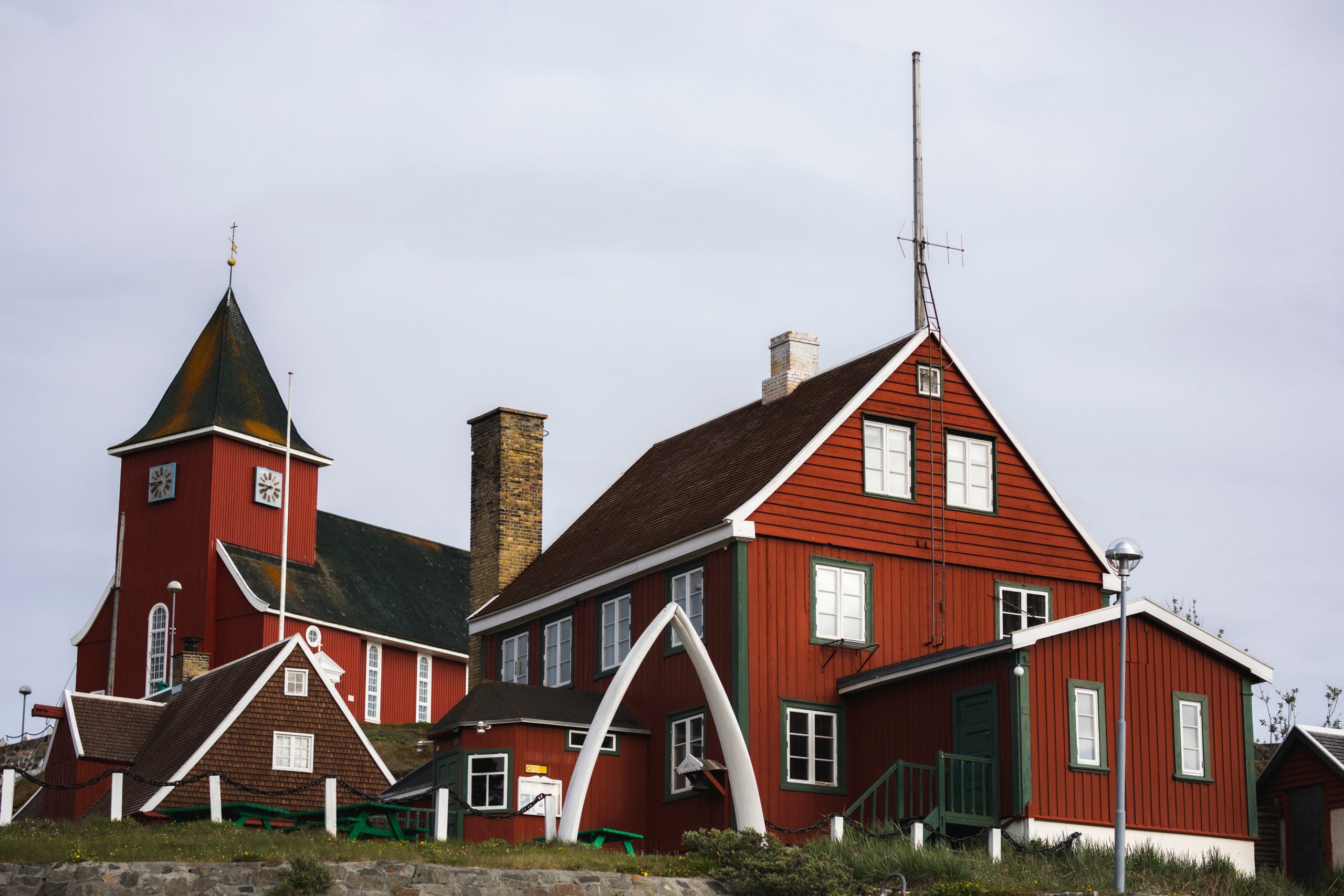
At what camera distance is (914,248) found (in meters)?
38.3

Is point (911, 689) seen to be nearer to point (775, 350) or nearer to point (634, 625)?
point (634, 625)

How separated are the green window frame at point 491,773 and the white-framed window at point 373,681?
28.1m

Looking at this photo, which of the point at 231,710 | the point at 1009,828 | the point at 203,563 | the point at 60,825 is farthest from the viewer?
the point at 203,563

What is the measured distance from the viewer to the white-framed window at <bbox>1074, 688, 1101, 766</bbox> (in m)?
29.1

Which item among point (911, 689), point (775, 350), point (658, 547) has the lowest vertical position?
point (911, 689)

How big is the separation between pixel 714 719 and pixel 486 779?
13.8ft

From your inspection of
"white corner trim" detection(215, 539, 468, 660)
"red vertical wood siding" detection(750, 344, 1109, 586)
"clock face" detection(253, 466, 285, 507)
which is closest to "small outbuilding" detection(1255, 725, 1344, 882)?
"red vertical wood siding" detection(750, 344, 1109, 586)

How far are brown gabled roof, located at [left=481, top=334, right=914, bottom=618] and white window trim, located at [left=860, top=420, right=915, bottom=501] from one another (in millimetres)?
773

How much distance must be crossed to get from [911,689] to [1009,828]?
3415 mm

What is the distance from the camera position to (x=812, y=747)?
32.0m

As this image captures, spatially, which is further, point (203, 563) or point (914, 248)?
point (203, 563)

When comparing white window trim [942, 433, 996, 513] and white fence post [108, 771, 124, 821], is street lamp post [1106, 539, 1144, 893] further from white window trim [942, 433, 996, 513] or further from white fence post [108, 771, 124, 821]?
white fence post [108, 771, 124, 821]

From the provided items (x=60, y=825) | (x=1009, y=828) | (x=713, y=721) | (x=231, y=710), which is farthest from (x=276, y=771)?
(x=1009, y=828)

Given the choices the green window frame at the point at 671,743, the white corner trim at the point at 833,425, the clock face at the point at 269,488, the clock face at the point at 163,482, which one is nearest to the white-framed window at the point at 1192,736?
the white corner trim at the point at 833,425
